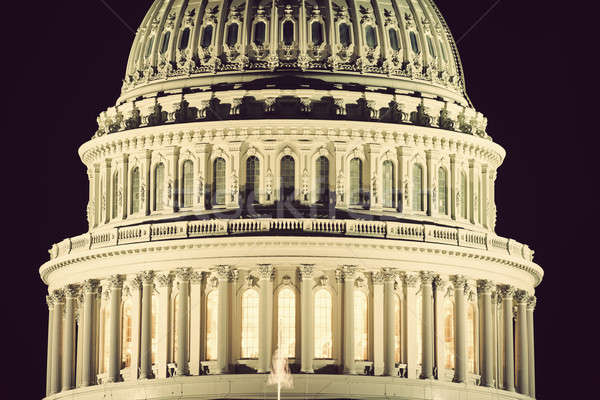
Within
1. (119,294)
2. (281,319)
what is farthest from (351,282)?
(119,294)

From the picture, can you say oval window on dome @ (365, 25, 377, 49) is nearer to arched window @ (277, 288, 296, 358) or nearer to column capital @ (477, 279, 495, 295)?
column capital @ (477, 279, 495, 295)

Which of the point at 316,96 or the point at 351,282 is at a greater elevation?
the point at 316,96

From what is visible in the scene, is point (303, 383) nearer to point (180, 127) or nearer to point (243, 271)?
point (243, 271)

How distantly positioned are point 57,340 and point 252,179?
14090mm

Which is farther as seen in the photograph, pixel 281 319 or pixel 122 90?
pixel 122 90

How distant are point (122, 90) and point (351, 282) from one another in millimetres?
20705

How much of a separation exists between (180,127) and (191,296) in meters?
9.70

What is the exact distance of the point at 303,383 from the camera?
451 feet

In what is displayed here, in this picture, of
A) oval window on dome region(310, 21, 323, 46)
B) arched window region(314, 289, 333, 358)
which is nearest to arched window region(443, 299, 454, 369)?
arched window region(314, 289, 333, 358)

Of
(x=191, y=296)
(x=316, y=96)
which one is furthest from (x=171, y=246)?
(x=316, y=96)

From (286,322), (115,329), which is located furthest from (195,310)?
(115,329)

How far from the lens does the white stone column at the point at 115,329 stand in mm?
142375

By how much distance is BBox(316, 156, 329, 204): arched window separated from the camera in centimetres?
14300

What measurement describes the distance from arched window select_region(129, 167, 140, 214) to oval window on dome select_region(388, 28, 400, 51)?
15.2 m
